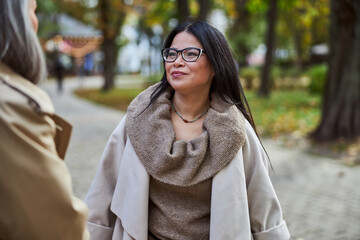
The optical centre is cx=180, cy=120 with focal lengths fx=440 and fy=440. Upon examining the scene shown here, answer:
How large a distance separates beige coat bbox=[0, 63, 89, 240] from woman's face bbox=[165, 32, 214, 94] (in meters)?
0.92

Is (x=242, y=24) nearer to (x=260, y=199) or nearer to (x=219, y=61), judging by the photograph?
(x=219, y=61)

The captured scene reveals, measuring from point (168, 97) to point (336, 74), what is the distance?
26.1ft

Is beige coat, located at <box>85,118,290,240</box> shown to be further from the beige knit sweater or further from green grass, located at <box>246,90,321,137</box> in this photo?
green grass, located at <box>246,90,321,137</box>

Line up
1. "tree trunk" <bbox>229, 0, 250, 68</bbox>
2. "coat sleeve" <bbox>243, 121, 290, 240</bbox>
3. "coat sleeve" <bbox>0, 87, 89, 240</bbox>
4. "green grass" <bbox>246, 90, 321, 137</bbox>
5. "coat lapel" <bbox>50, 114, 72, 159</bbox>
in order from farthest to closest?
"tree trunk" <bbox>229, 0, 250, 68</bbox>, "green grass" <bbox>246, 90, 321, 137</bbox>, "coat sleeve" <bbox>243, 121, 290, 240</bbox>, "coat lapel" <bbox>50, 114, 72, 159</bbox>, "coat sleeve" <bbox>0, 87, 89, 240</bbox>

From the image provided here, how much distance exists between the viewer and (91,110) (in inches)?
644

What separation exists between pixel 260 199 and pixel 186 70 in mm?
752

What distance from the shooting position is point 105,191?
2.30 m

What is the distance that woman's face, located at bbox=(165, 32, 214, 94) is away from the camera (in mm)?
2244

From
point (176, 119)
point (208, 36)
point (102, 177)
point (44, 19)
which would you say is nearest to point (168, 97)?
point (176, 119)

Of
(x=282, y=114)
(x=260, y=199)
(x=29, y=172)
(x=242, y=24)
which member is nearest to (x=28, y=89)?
(x=29, y=172)

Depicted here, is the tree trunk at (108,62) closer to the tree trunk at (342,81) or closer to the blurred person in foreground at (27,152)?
the tree trunk at (342,81)

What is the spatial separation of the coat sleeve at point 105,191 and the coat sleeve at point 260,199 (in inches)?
26.2

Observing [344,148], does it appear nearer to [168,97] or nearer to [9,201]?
[168,97]

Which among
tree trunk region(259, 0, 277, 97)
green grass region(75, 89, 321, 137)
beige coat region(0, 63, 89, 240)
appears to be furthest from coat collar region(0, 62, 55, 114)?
tree trunk region(259, 0, 277, 97)
